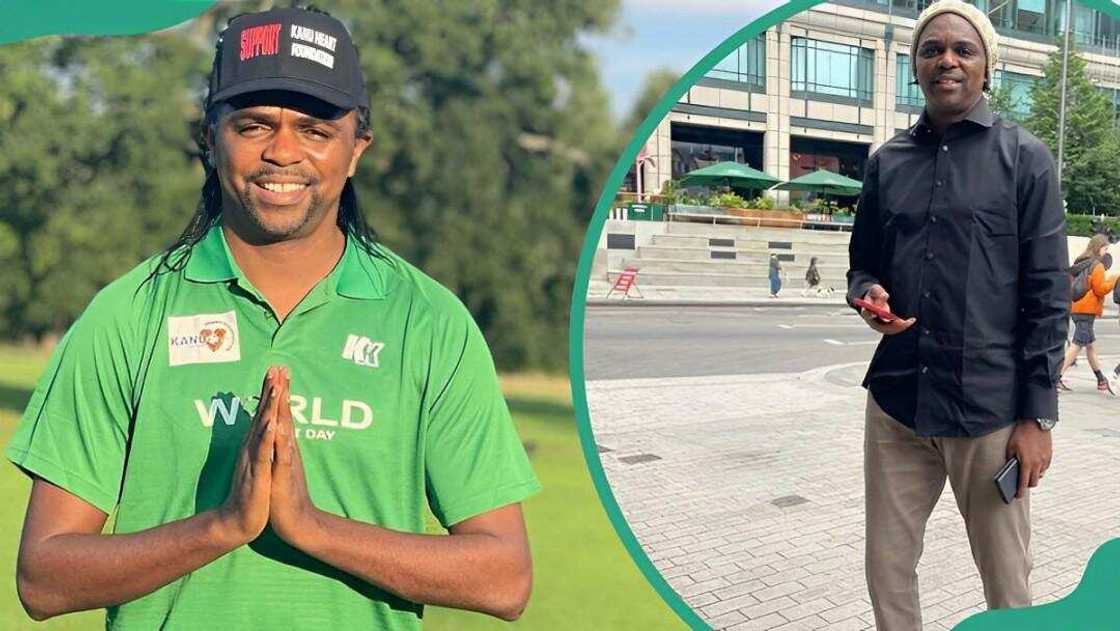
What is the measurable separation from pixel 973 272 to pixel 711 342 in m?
6.67

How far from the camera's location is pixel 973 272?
6.42ft

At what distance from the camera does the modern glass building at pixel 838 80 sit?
2520 millimetres

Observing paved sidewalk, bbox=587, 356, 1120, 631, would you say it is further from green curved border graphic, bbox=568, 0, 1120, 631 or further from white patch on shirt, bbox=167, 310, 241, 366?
white patch on shirt, bbox=167, 310, 241, 366

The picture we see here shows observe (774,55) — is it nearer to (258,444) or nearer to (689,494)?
(689,494)

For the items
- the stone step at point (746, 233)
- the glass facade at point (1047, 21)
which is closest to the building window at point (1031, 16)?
the glass facade at point (1047, 21)

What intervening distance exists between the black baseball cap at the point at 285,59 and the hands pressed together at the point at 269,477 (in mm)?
388

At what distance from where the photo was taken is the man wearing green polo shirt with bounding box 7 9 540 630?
1316 mm

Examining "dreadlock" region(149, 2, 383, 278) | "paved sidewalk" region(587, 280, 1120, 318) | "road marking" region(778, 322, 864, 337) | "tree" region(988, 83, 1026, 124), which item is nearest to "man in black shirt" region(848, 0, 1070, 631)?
"tree" region(988, 83, 1026, 124)

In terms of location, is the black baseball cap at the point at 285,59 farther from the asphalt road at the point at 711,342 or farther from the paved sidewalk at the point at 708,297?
the asphalt road at the point at 711,342

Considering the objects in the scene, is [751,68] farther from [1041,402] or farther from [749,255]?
[1041,402]

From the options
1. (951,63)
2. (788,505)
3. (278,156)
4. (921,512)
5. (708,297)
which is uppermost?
(951,63)

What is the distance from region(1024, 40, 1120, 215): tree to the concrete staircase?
3.75ft

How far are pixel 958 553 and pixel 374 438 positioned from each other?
278 cm

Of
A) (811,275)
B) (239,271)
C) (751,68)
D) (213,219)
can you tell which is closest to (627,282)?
(751,68)
